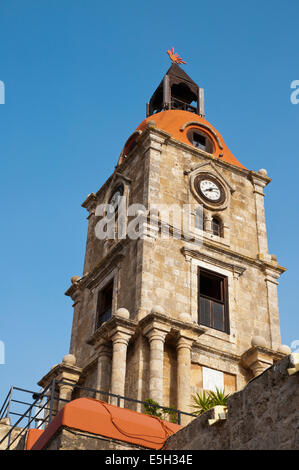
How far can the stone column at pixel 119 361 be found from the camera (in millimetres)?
24281

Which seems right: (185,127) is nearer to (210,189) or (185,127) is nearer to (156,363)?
(210,189)

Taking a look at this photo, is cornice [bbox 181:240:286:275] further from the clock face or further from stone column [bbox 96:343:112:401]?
stone column [bbox 96:343:112:401]

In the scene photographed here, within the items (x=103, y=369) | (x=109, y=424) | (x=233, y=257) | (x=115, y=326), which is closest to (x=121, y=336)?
(x=115, y=326)

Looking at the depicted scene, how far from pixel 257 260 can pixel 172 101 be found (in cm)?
1328

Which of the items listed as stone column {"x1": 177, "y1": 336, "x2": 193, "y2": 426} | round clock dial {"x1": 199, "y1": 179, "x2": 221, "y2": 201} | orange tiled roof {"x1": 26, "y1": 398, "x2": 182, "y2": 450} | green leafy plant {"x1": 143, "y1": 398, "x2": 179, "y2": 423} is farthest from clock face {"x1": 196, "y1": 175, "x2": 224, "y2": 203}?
orange tiled roof {"x1": 26, "y1": 398, "x2": 182, "y2": 450}

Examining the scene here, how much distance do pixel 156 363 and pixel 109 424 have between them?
11350 millimetres

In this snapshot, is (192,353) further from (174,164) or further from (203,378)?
(174,164)

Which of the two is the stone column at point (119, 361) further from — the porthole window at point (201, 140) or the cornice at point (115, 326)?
the porthole window at point (201, 140)

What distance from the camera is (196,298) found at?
28.0 meters

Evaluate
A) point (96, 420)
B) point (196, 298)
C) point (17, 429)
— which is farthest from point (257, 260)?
point (96, 420)

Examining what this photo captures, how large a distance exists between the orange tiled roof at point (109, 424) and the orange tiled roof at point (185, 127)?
21213 mm

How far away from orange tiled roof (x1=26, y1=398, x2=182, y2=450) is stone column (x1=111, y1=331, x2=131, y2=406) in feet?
33.1
